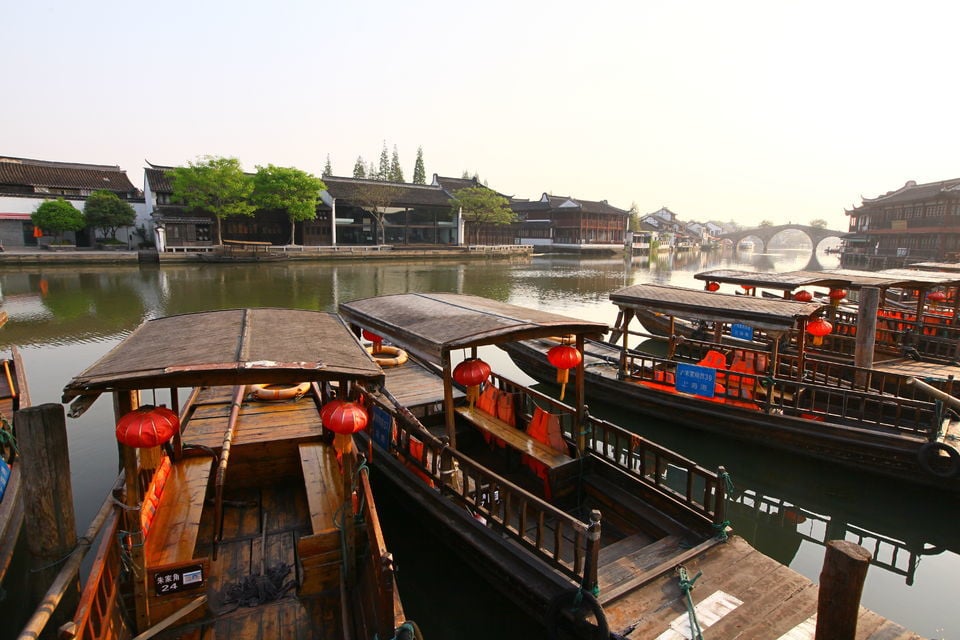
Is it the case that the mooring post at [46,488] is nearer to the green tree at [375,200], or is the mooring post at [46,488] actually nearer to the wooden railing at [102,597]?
the wooden railing at [102,597]

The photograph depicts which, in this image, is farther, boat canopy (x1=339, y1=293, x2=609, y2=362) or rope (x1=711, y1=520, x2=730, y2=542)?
boat canopy (x1=339, y1=293, x2=609, y2=362)

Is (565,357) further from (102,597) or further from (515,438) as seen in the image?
(102,597)

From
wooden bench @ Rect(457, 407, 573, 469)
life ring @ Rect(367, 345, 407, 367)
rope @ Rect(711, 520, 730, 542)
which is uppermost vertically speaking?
life ring @ Rect(367, 345, 407, 367)

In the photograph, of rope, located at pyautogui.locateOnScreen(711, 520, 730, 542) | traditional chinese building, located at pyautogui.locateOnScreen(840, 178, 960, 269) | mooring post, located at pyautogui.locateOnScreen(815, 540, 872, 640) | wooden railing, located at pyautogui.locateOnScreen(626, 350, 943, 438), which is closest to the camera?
mooring post, located at pyautogui.locateOnScreen(815, 540, 872, 640)

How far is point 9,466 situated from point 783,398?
1261cm

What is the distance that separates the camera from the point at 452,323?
7.07 meters

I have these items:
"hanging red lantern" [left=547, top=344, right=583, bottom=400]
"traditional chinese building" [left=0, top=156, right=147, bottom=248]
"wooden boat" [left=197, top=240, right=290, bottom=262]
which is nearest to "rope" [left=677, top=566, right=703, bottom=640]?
"hanging red lantern" [left=547, top=344, right=583, bottom=400]

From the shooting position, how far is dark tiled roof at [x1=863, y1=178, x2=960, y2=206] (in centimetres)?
3763

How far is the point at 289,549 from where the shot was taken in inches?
216

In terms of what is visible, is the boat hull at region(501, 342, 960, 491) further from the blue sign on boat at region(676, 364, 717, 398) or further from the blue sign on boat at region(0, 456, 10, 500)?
the blue sign on boat at region(0, 456, 10, 500)

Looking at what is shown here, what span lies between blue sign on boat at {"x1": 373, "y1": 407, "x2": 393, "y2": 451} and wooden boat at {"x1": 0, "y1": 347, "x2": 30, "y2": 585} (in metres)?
4.13

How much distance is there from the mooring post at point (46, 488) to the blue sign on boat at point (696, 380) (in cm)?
967

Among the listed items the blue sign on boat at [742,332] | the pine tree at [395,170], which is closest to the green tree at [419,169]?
the pine tree at [395,170]

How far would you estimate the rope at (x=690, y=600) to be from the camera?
4.27 meters
